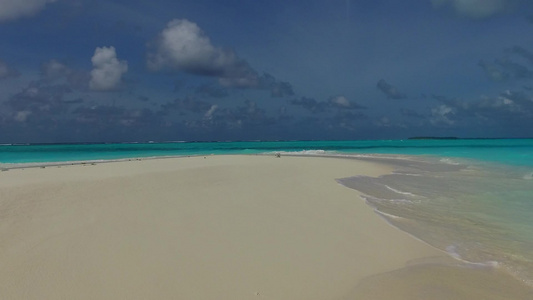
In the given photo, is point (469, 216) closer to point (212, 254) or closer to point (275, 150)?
point (212, 254)

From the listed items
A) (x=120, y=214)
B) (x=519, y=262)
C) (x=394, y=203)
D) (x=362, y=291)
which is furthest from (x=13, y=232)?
(x=394, y=203)

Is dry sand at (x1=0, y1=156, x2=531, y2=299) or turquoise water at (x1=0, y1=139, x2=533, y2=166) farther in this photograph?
turquoise water at (x1=0, y1=139, x2=533, y2=166)

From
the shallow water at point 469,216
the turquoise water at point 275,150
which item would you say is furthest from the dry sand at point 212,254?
the turquoise water at point 275,150

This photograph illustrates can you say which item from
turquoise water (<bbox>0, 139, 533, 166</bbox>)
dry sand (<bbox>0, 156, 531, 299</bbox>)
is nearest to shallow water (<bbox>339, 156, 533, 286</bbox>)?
dry sand (<bbox>0, 156, 531, 299</bbox>)

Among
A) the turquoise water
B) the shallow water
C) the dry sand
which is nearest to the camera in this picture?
the dry sand

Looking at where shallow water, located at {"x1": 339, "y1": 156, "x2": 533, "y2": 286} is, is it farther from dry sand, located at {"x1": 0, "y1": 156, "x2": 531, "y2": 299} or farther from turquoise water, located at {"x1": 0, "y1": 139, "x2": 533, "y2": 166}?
turquoise water, located at {"x1": 0, "y1": 139, "x2": 533, "y2": 166}

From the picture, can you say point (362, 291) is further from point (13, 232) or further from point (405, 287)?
point (13, 232)
